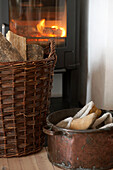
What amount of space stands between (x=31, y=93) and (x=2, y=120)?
0.59 feet

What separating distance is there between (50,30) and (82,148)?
1011mm

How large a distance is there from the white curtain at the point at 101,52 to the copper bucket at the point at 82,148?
50 centimetres

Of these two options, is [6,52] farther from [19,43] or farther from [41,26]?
[41,26]

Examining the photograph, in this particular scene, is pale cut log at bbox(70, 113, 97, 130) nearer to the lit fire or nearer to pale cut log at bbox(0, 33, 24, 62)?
pale cut log at bbox(0, 33, 24, 62)

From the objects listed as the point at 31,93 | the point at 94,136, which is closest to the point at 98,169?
the point at 94,136

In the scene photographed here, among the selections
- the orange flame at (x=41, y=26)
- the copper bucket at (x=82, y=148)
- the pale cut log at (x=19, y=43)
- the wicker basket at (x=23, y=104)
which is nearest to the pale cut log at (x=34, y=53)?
the pale cut log at (x=19, y=43)

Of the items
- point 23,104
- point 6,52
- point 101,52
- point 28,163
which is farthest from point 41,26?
point 28,163

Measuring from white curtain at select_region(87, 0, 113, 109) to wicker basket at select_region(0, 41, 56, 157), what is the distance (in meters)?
0.45

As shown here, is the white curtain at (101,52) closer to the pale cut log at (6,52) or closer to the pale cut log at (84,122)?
the pale cut log at (84,122)

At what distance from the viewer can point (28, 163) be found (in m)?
1.36

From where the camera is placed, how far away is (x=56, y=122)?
145cm

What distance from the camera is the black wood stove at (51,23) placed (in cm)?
195

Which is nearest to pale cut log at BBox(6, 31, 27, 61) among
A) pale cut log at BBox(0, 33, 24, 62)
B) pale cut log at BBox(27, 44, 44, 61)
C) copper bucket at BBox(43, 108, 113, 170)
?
pale cut log at BBox(27, 44, 44, 61)

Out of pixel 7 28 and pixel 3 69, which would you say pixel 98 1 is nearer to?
pixel 7 28
